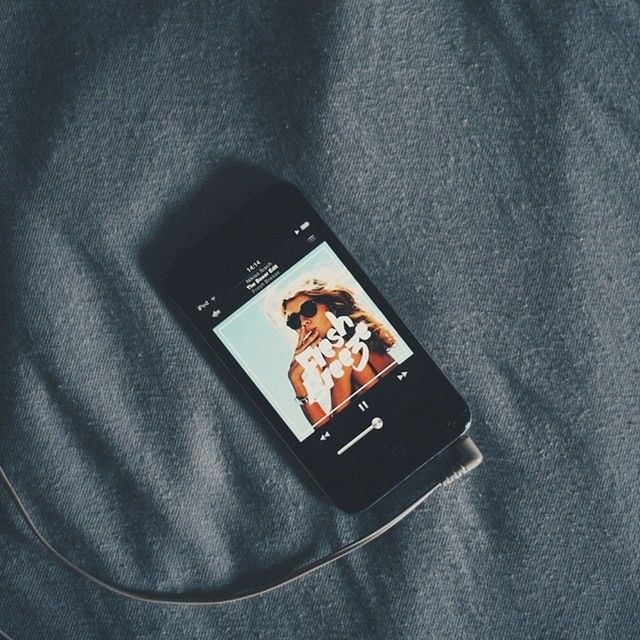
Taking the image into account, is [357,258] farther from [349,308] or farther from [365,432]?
[365,432]

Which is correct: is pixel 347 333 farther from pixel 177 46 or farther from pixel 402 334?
pixel 177 46

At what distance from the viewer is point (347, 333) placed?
61cm

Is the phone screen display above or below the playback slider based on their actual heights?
above

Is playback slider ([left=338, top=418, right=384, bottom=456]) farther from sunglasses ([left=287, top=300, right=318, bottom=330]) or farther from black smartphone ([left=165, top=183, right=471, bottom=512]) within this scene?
sunglasses ([left=287, top=300, right=318, bottom=330])

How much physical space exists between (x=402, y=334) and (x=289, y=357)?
10 centimetres

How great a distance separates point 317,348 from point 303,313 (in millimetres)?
31

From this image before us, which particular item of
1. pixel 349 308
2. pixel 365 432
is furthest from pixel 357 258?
pixel 365 432

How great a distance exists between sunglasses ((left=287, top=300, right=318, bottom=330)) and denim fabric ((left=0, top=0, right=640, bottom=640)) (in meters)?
0.06

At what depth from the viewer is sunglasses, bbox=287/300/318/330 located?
61cm

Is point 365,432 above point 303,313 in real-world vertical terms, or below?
below

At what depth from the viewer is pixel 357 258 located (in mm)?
619

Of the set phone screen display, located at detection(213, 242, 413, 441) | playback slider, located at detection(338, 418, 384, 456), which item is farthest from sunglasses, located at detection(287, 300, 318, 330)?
playback slider, located at detection(338, 418, 384, 456)

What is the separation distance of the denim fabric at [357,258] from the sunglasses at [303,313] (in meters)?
0.06

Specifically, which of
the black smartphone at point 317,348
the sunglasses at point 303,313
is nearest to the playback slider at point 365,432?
the black smartphone at point 317,348
